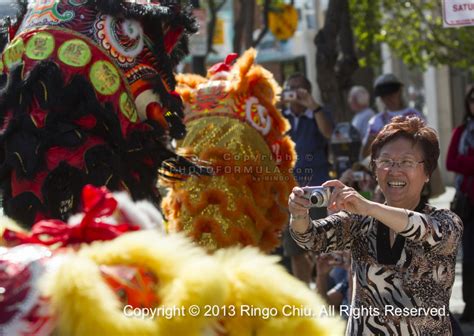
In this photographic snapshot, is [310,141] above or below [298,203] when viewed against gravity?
below

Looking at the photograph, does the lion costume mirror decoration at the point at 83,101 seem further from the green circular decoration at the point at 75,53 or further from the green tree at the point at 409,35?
the green tree at the point at 409,35

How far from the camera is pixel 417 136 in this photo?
326cm

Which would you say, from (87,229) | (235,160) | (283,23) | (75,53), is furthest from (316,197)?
(283,23)

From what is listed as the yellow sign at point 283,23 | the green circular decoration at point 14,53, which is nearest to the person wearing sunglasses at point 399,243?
the green circular decoration at point 14,53

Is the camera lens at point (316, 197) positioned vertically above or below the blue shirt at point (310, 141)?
above

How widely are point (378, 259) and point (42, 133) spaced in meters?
1.25

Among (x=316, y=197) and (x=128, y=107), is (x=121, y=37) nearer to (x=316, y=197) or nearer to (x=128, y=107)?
(x=128, y=107)

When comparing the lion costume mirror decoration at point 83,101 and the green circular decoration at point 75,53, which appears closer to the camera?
the lion costume mirror decoration at point 83,101

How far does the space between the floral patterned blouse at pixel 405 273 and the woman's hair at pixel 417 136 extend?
0.17m

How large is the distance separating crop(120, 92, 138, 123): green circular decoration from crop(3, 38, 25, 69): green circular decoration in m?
0.40

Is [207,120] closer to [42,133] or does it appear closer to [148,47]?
[148,47]

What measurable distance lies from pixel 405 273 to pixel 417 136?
46 cm

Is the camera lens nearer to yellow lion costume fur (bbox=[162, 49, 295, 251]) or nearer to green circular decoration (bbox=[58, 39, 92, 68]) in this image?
green circular decoration (bbox=[58, 39, 92, 68])

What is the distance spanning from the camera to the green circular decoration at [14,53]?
3645 mm
